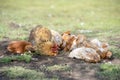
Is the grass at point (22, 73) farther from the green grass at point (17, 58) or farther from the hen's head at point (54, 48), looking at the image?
the hen's head at point (54, 48)

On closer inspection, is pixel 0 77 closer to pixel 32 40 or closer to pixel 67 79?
pixel 67 79

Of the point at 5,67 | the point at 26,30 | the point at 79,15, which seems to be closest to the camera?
the point at 5,67

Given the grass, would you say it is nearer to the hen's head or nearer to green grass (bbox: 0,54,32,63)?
green grass (bbox: 0,54,32,63)

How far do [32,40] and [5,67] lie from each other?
7.20 feet

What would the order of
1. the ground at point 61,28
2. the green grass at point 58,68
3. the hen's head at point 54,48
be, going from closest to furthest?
the ground at point 61,28, the green grass at point 58,68, the hen's head at point 54,48

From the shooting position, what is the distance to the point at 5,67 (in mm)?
12961

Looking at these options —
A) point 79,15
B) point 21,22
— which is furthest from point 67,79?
point 79,15

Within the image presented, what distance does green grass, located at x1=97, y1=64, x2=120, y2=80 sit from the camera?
40.1 ft

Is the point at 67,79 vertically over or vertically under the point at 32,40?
under

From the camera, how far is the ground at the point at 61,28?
40.9 ft

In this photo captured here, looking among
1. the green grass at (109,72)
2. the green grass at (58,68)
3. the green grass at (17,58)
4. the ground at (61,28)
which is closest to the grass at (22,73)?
the ground at (61,28)

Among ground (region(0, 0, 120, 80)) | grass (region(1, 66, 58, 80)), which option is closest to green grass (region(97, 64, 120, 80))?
ground (region(0, 0, 120, 80))

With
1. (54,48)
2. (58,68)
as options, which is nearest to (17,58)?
(54,48)

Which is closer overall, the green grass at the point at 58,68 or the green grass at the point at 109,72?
the green grass at the point at 109,72
